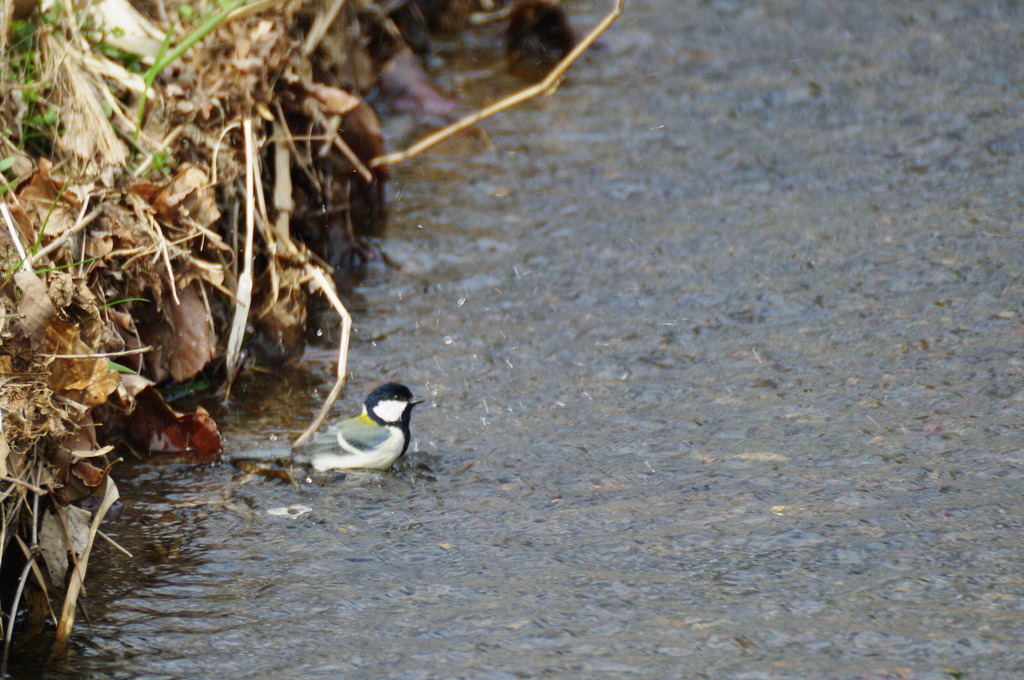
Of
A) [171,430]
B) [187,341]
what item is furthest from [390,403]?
[187,341]

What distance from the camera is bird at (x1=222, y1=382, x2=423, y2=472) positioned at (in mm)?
4027

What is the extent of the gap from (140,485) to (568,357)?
1740 mm

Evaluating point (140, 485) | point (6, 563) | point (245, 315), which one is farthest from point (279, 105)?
point (6, 563)

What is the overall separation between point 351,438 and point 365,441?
0.08 m

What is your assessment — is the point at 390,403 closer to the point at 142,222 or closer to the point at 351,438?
the point at 351,438

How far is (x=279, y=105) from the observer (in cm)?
518

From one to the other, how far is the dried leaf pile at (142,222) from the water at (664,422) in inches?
10.2

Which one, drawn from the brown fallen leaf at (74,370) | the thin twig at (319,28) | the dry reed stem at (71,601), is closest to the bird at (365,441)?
the brown fallen leaf at (74,370)

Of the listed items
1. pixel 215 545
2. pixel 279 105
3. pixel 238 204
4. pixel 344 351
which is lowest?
pixel 215 545

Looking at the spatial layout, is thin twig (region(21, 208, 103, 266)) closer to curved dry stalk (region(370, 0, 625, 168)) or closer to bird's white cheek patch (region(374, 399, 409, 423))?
bird's white cheek patch (region(374, 399, 409, 423))

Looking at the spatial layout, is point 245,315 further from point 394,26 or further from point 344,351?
point 394,26

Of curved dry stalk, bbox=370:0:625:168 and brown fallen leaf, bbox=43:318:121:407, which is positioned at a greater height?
curved dry stalk, bbox=370:0:625:168

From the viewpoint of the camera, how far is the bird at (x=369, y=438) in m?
4.03

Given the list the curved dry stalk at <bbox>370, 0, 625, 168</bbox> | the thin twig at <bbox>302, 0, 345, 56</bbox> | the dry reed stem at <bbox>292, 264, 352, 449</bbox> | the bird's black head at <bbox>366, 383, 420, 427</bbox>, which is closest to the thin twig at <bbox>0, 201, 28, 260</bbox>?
the dry reed stem at <bbox>292, 264, 352, 449</bbox>
